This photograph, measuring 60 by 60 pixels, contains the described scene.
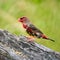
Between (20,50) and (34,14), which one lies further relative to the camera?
(34,14)

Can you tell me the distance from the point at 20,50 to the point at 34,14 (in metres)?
1.93

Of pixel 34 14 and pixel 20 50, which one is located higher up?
pixel 34 14

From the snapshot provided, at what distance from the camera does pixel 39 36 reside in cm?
407

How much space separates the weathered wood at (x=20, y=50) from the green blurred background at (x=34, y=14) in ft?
4.44

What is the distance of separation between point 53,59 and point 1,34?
446mm

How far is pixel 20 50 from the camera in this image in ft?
12.1

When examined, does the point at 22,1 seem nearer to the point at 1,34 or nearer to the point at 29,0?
the point at 29,0

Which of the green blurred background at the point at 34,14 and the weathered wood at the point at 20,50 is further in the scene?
the green blurred background at the point at 34,14

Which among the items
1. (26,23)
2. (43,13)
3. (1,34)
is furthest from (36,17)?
(1,34)

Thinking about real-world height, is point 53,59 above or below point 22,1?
below

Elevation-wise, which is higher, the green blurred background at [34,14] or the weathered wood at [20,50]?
the green blurred background at [34,14]

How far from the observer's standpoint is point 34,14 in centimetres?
560

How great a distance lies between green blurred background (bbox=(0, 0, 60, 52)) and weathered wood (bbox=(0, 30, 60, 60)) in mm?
1354

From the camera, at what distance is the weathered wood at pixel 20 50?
360 centimetres
